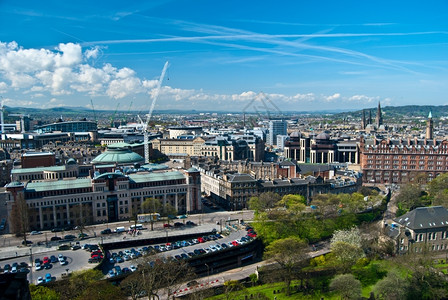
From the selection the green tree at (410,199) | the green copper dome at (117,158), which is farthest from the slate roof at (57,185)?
the green tree at (410,199)

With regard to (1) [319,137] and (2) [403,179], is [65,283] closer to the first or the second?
(2) [403,179]

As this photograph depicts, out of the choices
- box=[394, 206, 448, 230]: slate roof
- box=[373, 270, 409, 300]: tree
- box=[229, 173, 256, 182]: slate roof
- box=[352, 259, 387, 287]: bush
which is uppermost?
box=[229, 173, 256, 182]: slate roof

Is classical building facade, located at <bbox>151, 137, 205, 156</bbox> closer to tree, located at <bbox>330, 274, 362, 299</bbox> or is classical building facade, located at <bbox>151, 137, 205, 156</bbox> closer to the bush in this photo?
the bush

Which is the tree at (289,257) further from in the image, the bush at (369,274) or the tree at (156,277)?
the tree at (156,277)

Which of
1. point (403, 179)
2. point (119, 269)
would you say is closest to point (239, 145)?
point (403, 179)

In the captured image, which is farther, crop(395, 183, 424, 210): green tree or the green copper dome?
the green copper dome

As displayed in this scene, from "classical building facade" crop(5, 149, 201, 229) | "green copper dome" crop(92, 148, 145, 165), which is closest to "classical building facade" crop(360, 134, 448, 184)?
"classical building facade" crop(5, 149, 201, 229)
